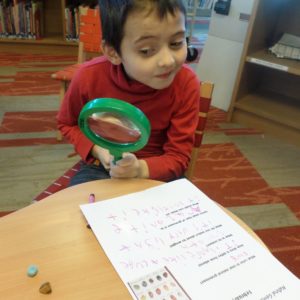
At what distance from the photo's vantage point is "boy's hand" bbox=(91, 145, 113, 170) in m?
0.88

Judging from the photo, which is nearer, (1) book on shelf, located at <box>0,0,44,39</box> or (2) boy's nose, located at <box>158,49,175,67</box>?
(2) boy's nose, located at <box>158,49,175,67</box>

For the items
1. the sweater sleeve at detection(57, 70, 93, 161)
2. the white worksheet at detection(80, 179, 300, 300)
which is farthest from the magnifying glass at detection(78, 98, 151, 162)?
the sweater sleeve at detection(57, 70, 93, 161)

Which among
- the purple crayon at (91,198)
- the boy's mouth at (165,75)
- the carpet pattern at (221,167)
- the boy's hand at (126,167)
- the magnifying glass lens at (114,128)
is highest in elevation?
the boy's mouth at (165,75)

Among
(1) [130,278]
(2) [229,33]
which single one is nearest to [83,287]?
(1) [130,278]

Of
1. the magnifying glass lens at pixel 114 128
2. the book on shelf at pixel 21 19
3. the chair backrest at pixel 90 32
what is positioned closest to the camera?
the magnifying glass lens at pixel 114 128

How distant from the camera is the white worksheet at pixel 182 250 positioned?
1.77ft

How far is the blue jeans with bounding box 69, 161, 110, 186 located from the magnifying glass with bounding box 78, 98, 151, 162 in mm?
296

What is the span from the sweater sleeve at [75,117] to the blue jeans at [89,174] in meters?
0.06

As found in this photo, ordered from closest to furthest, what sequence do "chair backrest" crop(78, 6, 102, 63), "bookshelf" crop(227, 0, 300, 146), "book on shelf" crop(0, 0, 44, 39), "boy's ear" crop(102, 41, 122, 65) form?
"boy's ear" crop(102, 41, 122, 65) < "chair backrest" crop(78, 6, 102, 63) < "bookshelf" crop(227, 0, 300, 146) < "book on shelf" crop(0, 0, 44, 39)

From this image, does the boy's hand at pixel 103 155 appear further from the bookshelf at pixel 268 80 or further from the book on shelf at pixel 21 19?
the book on shelf at pixel 21 19

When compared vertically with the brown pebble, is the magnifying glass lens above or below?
above

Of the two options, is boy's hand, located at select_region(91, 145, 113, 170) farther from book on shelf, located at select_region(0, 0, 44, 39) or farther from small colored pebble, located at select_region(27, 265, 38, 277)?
book on shelf, located at select_region(0, 0, 44, 39)

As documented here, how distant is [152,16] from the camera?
0.73 m

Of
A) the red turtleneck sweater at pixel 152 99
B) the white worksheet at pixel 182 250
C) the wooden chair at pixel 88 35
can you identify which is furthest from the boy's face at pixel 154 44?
the wooden chair at pixel 88 35
